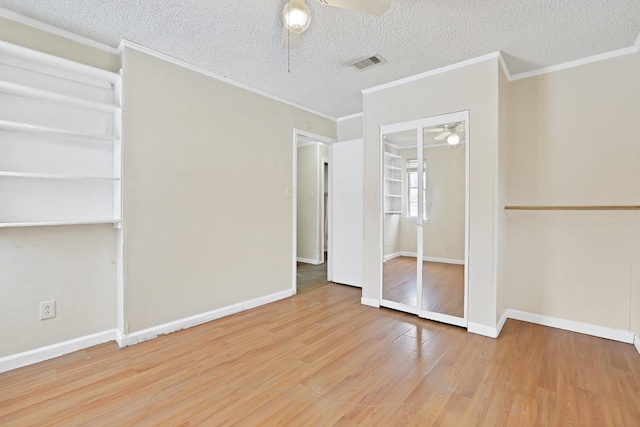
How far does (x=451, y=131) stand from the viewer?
115 inches

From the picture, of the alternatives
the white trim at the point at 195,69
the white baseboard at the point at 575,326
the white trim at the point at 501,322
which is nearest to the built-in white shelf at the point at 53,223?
the white trim at the point at 195,69

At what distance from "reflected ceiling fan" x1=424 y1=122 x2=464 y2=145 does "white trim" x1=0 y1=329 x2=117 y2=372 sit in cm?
357

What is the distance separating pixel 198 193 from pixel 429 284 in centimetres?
256

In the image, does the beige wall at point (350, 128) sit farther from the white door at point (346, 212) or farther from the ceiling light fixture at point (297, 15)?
the ceiling light fixture at point (297, 15)

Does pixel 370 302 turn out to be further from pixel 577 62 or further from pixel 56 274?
pixel 577 62

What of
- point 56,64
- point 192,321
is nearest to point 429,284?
point 192,321

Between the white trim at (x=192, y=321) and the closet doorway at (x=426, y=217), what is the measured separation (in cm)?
141

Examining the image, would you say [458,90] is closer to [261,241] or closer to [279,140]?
[279,140]

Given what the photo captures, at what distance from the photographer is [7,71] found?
2053 millimetres

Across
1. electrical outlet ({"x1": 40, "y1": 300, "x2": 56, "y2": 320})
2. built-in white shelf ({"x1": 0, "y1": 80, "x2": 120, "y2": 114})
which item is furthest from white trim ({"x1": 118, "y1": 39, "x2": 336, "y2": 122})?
electrical outlet ({"x1": 40, "y1": 300, "x2": 56, "y2": 320})

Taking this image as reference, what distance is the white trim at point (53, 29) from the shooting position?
206cm

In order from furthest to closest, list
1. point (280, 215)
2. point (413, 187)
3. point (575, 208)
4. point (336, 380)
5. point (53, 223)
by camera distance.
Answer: point (280, 215) → point (413, 187) → point (575, 208) → point (53, 223) → point (336, 380)

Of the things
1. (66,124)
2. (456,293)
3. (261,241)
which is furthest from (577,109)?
(66,124)

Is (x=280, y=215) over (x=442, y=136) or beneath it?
beneath
